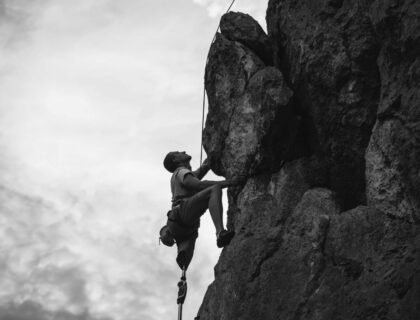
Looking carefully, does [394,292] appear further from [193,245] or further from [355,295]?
[193,245]

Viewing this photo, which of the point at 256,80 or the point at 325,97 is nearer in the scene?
the point at 325,97

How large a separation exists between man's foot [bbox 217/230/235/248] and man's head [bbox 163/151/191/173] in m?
2.56

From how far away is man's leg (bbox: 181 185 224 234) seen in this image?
11.9 m

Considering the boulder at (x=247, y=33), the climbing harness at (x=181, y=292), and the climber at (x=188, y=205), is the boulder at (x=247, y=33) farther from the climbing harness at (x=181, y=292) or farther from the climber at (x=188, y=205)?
the climbing harness at (x=181, y=292)

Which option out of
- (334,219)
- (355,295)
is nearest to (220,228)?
(334,219)

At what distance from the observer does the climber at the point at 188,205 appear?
1201cm

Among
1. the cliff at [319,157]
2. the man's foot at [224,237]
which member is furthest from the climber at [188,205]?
the cliff at [319,157]

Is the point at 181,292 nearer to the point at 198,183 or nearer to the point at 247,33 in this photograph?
the point at 198,183

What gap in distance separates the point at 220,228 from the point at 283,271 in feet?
6.98

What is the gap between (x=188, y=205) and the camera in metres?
12.7

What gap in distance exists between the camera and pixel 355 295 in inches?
345

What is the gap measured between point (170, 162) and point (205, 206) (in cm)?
164

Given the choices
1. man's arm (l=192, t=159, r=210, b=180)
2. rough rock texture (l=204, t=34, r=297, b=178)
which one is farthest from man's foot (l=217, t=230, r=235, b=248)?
man's arm (l=192, t=159, r=210, b=180)

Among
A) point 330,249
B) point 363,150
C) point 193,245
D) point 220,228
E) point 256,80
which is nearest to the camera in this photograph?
point 330,249
